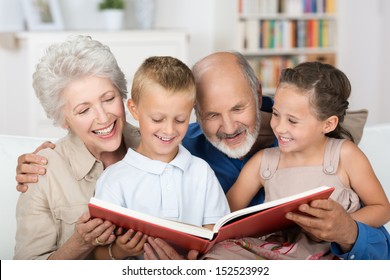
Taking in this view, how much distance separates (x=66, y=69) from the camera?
181cm

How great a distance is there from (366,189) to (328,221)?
0.25 meters

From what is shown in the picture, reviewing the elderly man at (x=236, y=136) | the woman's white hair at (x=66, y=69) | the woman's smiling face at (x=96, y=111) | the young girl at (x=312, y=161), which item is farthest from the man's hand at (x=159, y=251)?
the woman's white hair at (x=66, y=69)

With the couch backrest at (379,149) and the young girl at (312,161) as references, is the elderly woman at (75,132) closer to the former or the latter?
the young girl at (312,161)

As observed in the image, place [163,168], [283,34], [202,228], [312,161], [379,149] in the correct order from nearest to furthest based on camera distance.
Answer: [202,228]
[163,168]
[312,161]
[379,149]
[283,34]

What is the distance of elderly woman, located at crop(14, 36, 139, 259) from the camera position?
1.80 metres

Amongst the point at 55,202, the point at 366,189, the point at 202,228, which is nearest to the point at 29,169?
the point at 55,202

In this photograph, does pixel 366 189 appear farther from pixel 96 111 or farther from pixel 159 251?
pixel 96 111

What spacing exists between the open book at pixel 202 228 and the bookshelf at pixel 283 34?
3682 mm

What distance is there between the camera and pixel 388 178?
242 cm

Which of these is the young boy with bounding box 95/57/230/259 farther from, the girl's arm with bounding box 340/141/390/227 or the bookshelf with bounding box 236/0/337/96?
the bookshelf with bounding box 236/0/337/96

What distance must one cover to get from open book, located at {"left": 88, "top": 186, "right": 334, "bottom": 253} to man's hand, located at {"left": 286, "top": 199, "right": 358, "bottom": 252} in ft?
0.07

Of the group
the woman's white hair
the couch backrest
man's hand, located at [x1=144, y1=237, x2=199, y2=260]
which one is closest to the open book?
man's hand, located at [x1=144, y1=237, x2=199, y2=260]

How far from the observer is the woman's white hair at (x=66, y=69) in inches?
71.6
